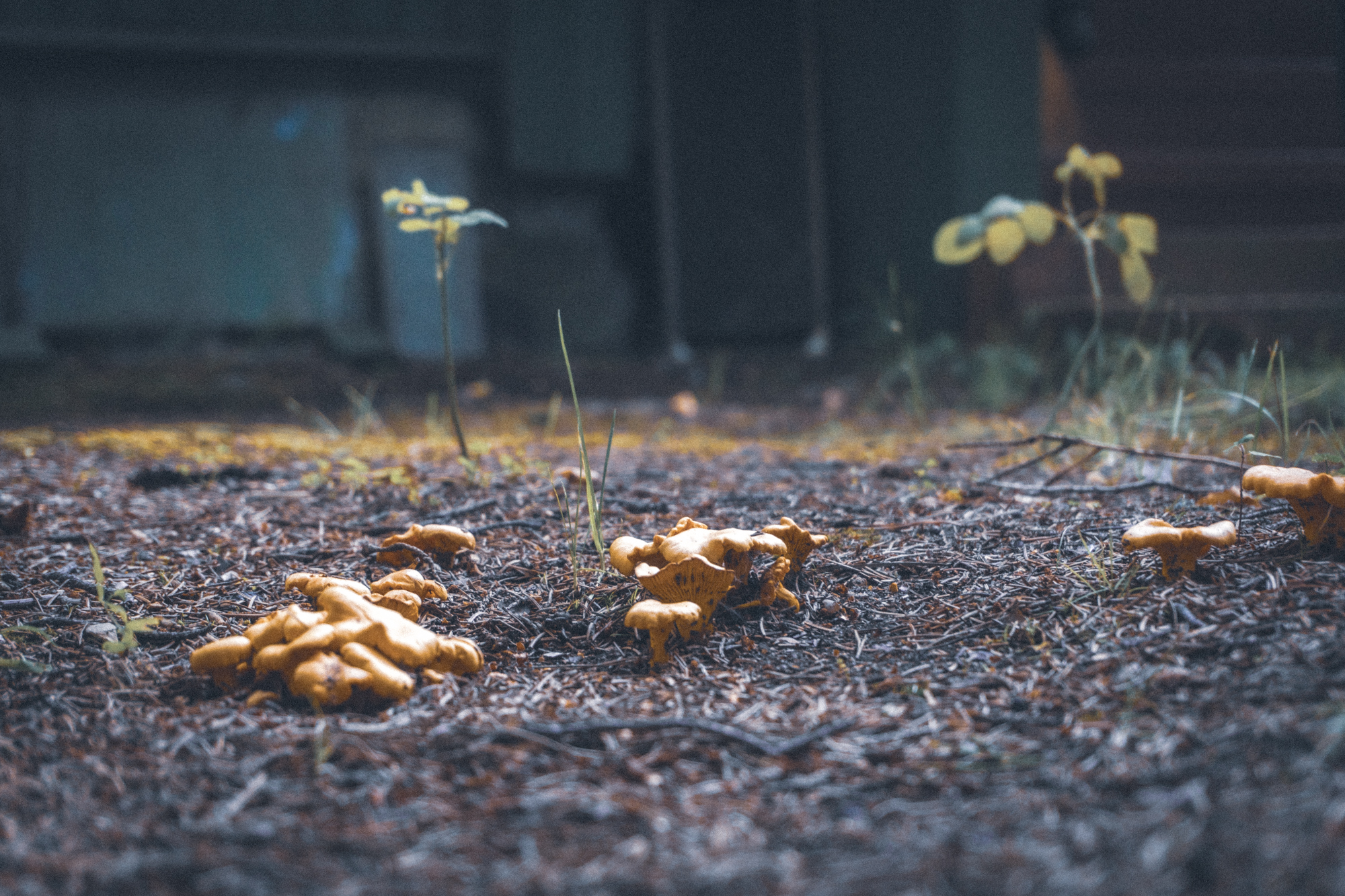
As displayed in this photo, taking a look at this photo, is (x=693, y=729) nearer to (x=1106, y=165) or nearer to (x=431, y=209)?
(x=431, y=209)

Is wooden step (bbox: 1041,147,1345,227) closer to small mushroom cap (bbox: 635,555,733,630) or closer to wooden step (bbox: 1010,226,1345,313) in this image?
wooden step (bbox: 1010,226,1345,313)

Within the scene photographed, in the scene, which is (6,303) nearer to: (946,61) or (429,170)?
(429,170)

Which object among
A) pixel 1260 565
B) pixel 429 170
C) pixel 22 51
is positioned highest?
pixel 22 51

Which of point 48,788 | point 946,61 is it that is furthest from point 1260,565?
point 946,61

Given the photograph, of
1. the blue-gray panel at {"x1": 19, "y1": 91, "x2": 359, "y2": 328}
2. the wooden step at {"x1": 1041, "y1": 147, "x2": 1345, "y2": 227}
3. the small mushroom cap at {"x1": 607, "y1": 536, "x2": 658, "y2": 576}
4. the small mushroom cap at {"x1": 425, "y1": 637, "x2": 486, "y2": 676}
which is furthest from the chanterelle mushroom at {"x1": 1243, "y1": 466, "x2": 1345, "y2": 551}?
the blue-gray panel at {"x1": 19, "y1": 91, "x2": 359, "y2": 328}

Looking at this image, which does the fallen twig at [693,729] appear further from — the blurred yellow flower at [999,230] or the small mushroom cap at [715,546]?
the blurred yellow flower at [999,230]

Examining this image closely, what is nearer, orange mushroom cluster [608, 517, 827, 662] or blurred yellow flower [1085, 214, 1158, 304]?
orange mushroom cluster [608, 517, 827, 662]

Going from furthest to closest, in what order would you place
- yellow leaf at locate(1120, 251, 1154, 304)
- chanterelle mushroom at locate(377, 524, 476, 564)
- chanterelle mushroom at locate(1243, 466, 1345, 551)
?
yellow leaf at locate(1120, 251, 1154, 304) → chanterelle mushroom at locate(377, 524, 476, 564) → chanterelle mushroom at locate(1243, 466, 1345, 551)
